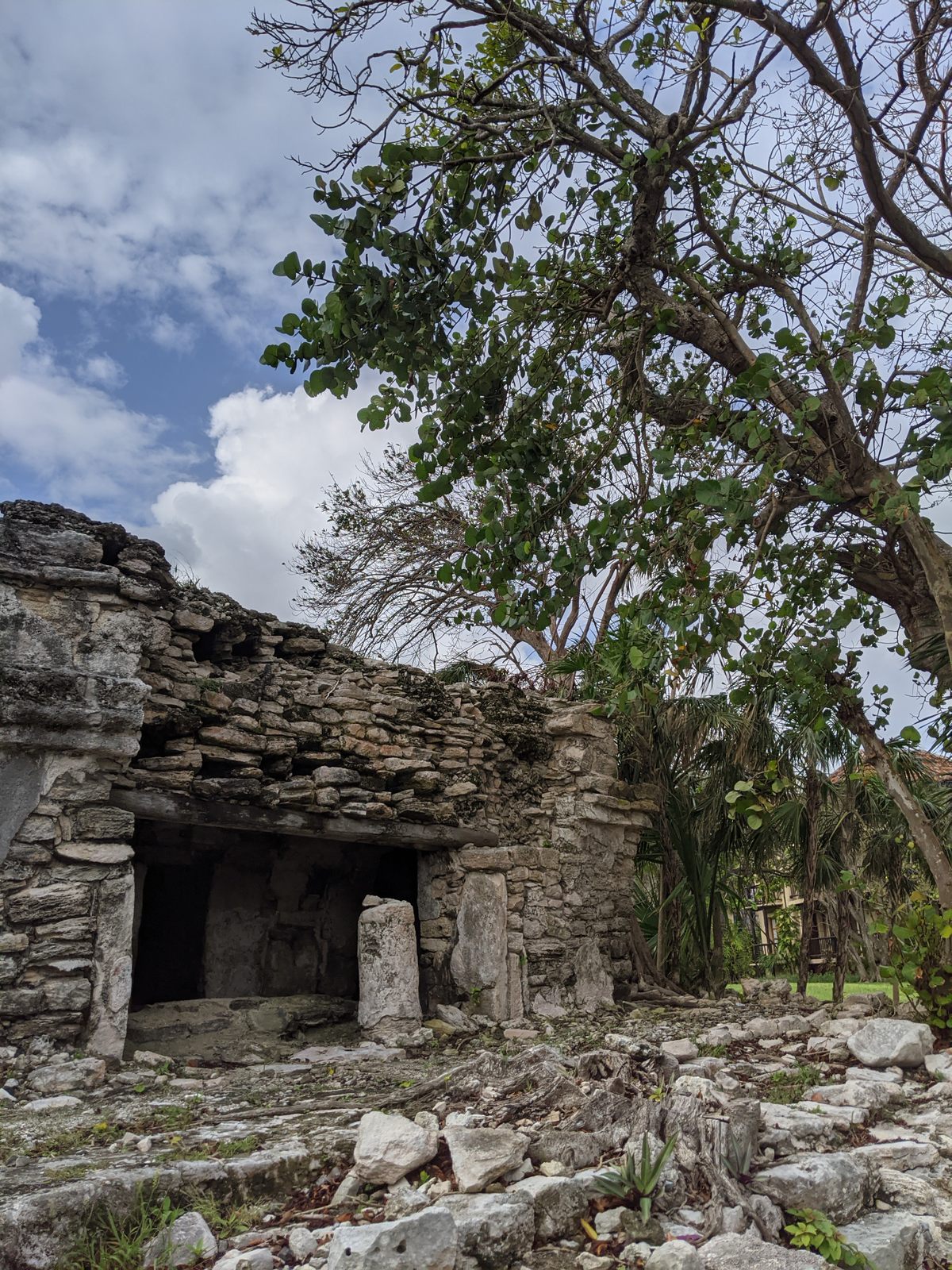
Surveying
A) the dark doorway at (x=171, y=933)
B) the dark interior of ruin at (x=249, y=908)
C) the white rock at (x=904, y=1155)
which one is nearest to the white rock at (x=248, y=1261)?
the white rock at (x=904, y=1155)

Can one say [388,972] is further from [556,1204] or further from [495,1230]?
[495,1230]

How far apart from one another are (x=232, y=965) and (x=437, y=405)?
5003mm

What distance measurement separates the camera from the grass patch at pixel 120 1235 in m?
2.49

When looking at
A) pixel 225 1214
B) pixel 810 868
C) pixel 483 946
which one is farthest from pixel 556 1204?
pixel 810 868

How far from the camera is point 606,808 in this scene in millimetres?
8008

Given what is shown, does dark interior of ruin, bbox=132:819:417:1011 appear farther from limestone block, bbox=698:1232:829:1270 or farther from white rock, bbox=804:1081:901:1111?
limestone block, bbox=698:1232:829:1270

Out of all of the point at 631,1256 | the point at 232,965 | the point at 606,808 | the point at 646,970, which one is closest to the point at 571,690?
the point at 606,808

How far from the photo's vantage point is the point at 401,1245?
2.25m

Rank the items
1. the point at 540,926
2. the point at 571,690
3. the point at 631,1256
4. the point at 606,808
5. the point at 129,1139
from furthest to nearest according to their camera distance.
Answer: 1. the point at 571,690
2. the point at 606,808
3. the point at 540,926
4. the point at 129,1139
5. the point at 631,1256

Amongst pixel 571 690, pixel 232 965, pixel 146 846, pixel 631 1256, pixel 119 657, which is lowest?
pixel 631 1256

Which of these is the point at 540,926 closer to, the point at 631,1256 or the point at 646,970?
the point at 646,970

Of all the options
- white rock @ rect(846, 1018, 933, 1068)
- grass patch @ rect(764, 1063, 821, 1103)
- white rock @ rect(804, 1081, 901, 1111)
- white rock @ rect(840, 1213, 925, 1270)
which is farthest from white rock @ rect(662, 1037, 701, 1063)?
white rock @ rect(840, 1213, 925, 1270)

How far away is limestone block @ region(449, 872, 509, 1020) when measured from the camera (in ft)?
22.3

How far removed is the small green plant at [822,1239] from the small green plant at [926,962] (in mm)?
2371
